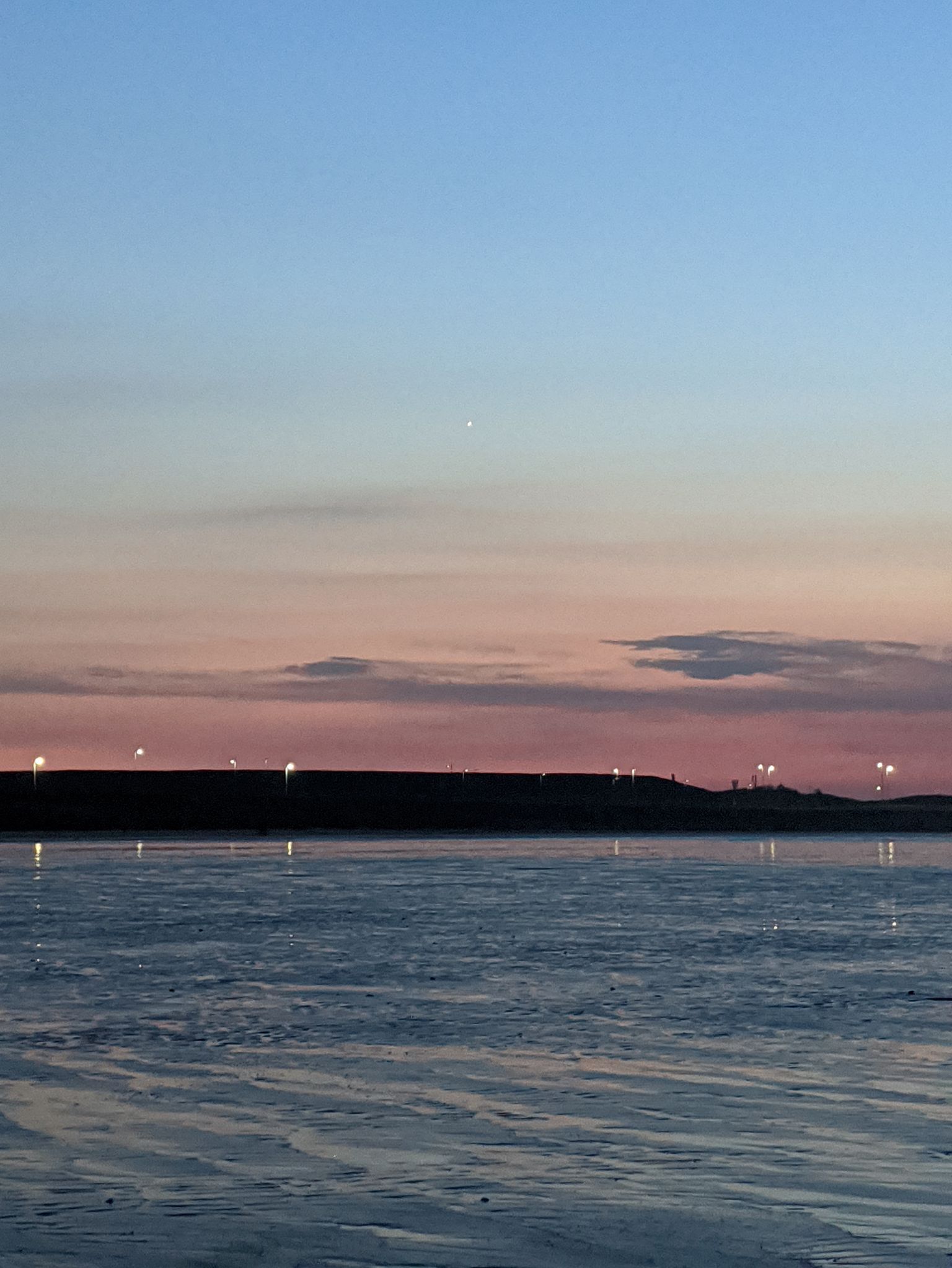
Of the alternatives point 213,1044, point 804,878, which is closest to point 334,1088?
point 213,1044

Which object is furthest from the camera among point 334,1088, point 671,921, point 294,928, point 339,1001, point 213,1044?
point 671,921

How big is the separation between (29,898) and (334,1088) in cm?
4129

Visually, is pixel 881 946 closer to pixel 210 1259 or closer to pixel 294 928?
pixel 294 928

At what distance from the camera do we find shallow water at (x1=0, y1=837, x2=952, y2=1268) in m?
12.9

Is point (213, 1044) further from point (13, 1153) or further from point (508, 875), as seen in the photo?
point (508, 875)

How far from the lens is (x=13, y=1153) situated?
15531mm

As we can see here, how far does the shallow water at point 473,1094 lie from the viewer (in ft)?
42.3

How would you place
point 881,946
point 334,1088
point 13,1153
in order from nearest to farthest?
point 13,1153 < point 334,1088 < point 881,946

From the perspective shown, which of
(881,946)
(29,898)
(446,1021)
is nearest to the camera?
(446,1021)

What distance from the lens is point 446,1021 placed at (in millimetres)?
24938

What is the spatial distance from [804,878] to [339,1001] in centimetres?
5789

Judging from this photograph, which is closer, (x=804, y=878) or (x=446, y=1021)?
(x=446, y=1021)

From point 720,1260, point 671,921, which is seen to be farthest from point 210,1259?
point 671,921

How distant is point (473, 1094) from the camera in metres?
19.0
